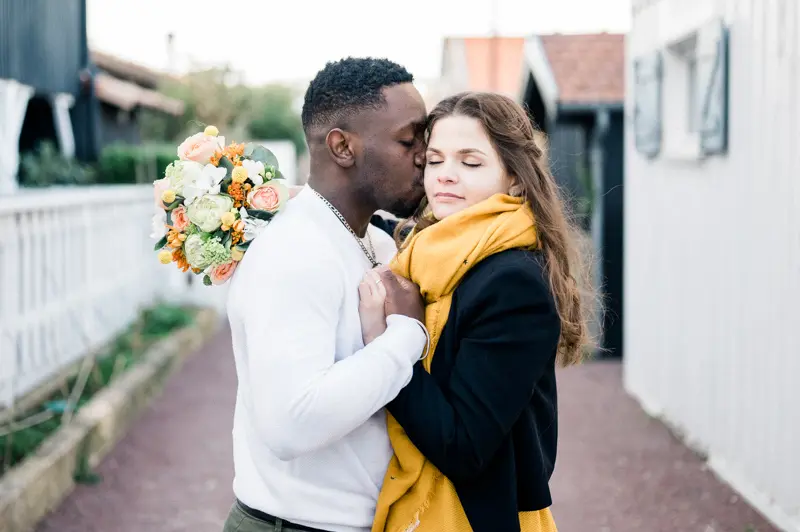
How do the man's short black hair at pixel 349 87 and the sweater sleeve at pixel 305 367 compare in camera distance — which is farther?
the man's short black hair at pixel 349 87

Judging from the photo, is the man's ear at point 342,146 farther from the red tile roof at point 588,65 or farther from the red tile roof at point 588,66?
the red tile roof at point 588,66

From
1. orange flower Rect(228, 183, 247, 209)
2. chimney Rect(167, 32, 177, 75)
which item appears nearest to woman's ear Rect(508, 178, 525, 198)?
orange flower Rect(228, 183, 247, 209)

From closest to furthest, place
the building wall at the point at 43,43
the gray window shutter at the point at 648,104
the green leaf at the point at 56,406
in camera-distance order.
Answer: the green leaf at the point at 56,406 → the gray window shutter at the point at 648,104 → the building wall at the point at 43,43

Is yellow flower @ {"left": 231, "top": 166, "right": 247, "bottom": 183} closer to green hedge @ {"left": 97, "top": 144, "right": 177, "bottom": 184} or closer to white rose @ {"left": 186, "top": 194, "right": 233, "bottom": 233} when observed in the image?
white rose @ {"left": 186, "top": 194, "right": 233, "bottom": 233}

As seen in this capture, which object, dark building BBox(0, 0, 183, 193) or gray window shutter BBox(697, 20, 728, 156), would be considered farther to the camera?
dark building BBox(0, 0, 183, 193)

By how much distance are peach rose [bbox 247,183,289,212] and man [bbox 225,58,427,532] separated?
30 millimetres

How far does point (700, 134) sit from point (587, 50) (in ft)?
18.8

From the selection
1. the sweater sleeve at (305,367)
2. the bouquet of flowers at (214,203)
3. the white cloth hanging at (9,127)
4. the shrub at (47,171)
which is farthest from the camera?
the shrub at (47,171)

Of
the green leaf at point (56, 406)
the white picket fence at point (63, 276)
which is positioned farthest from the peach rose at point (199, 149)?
the green leaf at point (56, 406)

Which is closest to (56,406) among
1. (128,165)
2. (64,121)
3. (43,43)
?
(43,43)

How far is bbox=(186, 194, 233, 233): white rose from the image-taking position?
7.91ft

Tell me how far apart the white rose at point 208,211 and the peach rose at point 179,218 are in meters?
0.03

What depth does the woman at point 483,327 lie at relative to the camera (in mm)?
2191

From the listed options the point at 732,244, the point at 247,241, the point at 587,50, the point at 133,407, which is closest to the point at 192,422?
the point at 133,407
